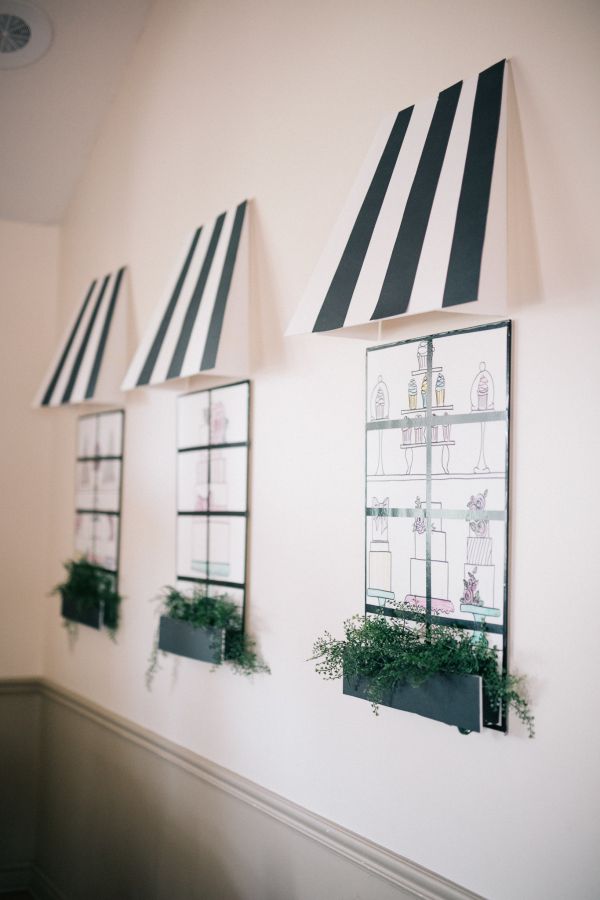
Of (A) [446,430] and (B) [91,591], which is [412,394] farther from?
(B) [91,591]

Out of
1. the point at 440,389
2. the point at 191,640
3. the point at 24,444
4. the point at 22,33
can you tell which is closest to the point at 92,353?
the point at 24,444

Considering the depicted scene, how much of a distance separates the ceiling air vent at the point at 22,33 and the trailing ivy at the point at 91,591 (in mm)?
2347

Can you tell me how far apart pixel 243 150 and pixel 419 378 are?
1.35 meters

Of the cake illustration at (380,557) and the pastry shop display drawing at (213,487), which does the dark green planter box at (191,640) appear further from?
the cake illustration at (380,557)

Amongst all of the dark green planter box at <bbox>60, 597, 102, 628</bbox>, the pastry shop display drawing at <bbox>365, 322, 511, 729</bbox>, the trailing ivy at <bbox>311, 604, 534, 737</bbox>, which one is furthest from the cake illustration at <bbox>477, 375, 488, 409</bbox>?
the dark green planter box at <bbox>60, 597, 102, 628</bbox>

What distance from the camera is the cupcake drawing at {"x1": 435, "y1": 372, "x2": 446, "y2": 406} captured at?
2123 millimetres

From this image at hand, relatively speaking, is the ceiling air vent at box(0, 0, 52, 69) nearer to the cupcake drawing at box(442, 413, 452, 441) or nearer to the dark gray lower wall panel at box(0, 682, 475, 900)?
the cupcake drawing at box(442, 413, 452, 441)

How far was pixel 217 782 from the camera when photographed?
291cm

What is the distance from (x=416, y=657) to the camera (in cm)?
195

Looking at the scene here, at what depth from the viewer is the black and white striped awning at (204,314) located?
9.16 feet

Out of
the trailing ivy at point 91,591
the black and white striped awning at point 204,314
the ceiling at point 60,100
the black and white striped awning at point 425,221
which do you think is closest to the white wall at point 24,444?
the ceiling at point 60,100

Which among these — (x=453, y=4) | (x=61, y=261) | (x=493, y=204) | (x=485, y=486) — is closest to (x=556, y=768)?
(x=485, y=486)

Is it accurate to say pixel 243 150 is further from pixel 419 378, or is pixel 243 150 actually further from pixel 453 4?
pixel 419 378

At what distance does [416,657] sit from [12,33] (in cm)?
320
